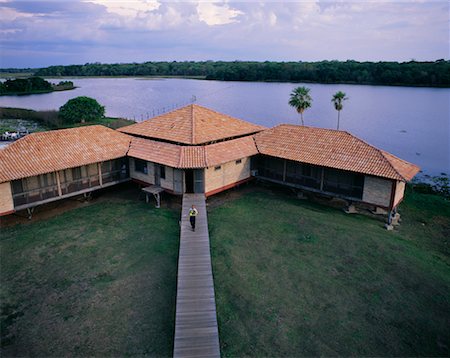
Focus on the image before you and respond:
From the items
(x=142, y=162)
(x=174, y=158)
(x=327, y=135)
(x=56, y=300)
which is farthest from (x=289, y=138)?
(x=56, y=300)

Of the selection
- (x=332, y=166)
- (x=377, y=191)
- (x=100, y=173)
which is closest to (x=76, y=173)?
(x=100, y=173)

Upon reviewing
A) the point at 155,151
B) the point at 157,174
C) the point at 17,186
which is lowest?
the point at 157,174

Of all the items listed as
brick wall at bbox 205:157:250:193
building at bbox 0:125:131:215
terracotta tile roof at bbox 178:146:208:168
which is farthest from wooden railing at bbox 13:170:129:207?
brick wall at bbox 205:157:250:193

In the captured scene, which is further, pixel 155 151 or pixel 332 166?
pixel 155 151

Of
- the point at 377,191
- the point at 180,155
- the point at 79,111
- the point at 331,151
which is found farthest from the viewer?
the point at 79,111

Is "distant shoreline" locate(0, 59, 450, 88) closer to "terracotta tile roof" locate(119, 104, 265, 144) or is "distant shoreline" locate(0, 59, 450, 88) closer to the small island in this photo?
the small island

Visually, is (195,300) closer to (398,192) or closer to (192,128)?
(192,128)

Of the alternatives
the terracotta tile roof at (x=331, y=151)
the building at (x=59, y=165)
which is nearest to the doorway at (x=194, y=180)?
the building at (x=59, y=165)

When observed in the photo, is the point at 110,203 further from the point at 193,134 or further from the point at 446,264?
the point at 446,264
